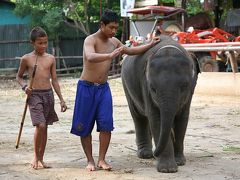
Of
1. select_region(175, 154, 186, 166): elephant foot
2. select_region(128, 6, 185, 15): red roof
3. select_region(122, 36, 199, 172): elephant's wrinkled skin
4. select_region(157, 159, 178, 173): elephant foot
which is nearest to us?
select_region(122, 36, 199, 172): elephant's wrinkled skin

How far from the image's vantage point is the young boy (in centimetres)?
645

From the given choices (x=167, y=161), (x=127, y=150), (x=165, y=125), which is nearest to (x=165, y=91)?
(x=165, y=125)

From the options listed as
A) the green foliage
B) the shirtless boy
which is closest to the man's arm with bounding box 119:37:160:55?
the shirtless boy

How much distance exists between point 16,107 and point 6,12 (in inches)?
602

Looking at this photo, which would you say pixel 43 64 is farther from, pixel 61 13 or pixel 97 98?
pixel 61 13

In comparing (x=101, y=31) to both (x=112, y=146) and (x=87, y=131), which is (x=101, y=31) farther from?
(x=112, y=146)

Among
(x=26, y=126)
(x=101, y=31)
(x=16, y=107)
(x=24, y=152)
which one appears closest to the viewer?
(x=101, y=31)

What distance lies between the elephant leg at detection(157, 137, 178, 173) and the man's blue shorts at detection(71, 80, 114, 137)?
63cm

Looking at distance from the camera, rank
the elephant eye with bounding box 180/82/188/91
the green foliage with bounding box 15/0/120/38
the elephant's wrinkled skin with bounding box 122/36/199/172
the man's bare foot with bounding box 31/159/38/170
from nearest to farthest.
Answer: the elephant's wrinkled skin with bounding box 122/36/199/172 → the elephant eye with bounding box 180/82/188/91 → the man's bare foot with bounding box 31/159/38/170 → the green foliage with bounding box 15/0/120/38

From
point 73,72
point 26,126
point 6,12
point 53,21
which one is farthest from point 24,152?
point 6,12

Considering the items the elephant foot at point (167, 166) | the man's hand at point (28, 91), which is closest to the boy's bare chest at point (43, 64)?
the man's hand at point (28, 91)

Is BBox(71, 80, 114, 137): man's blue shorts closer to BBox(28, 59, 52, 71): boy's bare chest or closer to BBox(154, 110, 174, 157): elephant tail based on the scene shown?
BBox(28, 59, 52, 71): boy's bare chest

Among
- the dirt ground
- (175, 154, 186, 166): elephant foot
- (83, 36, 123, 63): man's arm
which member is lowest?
the dirt ground

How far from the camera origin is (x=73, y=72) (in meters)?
25.8
